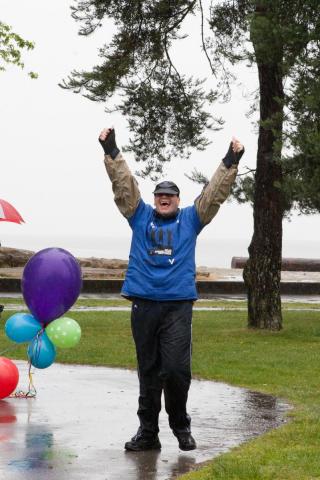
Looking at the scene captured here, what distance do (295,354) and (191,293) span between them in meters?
7.48

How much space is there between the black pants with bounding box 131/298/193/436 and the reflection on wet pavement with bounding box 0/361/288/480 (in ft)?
0.90

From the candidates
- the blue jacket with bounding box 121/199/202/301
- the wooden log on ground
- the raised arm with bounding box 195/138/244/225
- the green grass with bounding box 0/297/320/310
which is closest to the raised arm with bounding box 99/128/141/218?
the blue jacket with bounding box 121/199/202/301

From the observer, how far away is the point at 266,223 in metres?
18.2

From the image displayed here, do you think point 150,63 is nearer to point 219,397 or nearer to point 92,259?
point 219,397

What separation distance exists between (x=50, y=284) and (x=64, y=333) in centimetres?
64

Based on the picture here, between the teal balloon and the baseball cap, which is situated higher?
the baseball cap

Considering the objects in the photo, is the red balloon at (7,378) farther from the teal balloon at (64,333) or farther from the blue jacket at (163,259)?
the blue jacket at (163,259)

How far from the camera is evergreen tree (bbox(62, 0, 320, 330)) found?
639 inches

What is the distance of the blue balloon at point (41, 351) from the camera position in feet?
31.9

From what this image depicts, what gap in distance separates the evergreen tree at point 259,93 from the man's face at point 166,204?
768 centimetres

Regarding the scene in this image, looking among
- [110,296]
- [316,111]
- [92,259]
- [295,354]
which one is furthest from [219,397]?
[92,259]

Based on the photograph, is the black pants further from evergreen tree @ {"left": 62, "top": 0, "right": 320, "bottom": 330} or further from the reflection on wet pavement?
evergreen tree @ {"left": 62, "top": 0, "right": 320, "bottom": 330}

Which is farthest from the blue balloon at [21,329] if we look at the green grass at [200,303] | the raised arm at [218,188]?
the green grass at [200,303]

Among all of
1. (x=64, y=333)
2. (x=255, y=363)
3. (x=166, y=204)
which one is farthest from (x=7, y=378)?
(x=255, y=363)
